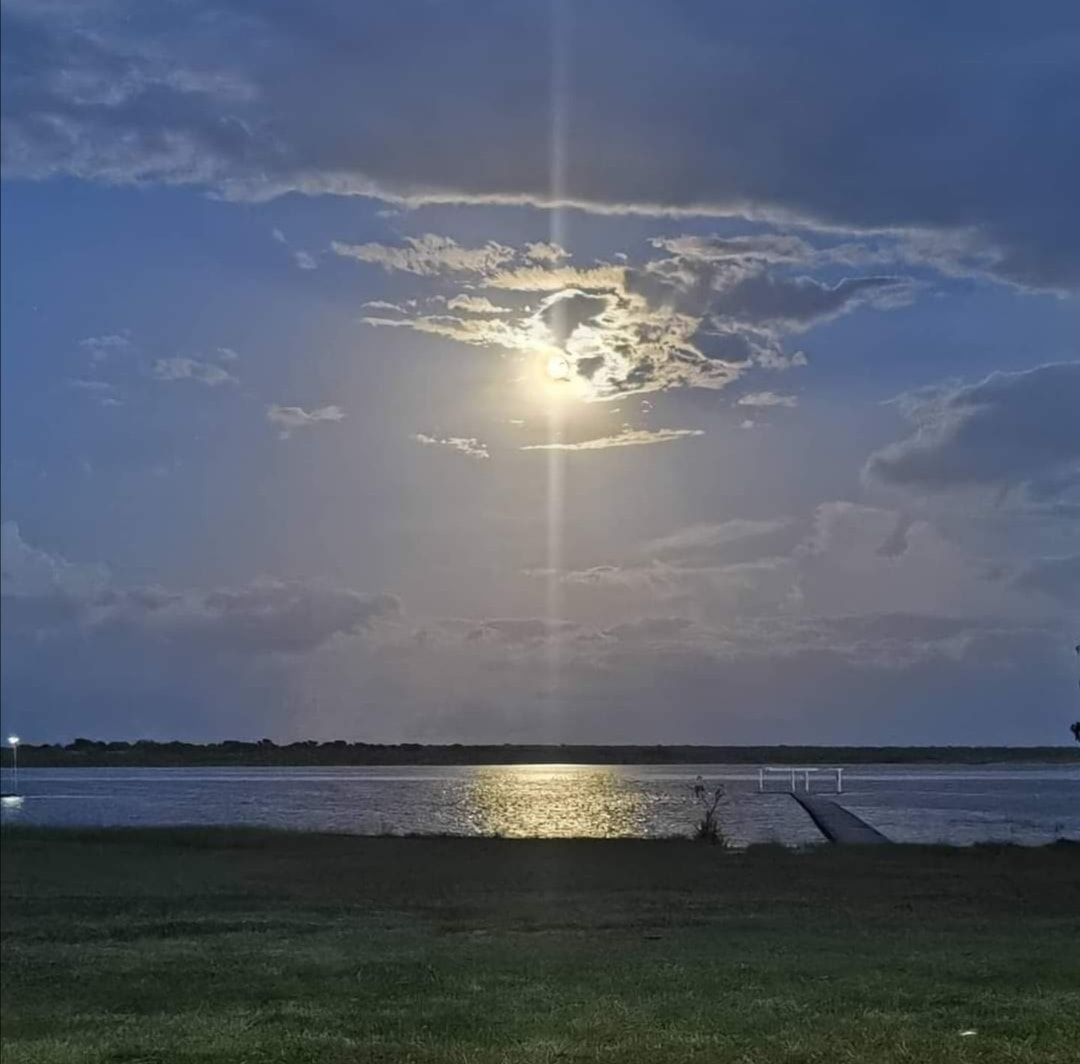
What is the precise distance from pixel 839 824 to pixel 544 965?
42.2 m

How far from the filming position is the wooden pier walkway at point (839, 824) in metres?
48.6

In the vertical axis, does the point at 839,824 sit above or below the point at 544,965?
above

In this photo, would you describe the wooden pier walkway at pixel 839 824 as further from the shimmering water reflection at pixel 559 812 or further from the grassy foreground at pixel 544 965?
the grassy foreground at pixel 544 965

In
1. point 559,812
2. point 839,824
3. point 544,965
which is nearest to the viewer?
point 544,965

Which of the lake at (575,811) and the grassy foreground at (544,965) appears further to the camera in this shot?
the lake at (575,811)

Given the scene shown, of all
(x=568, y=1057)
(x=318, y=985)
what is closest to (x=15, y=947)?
(x=318, y=985)

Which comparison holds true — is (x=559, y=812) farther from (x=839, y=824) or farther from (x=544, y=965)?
(x=544, y=965)

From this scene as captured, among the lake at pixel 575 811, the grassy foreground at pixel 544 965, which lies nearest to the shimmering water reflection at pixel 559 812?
the lake at pixel 575 811

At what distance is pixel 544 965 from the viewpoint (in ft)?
52.7

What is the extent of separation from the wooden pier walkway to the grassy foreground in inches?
612

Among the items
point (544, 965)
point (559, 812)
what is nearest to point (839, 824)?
point (559, 812)

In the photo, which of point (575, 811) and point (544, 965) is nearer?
point (544, 965)

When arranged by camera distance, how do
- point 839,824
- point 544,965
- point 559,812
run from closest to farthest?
point 544,965 → point 839,824 → point 559,812

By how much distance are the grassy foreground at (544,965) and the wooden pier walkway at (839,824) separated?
51.0 ft
